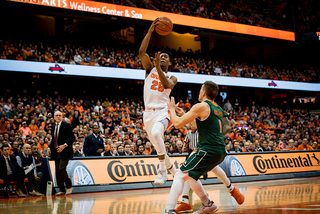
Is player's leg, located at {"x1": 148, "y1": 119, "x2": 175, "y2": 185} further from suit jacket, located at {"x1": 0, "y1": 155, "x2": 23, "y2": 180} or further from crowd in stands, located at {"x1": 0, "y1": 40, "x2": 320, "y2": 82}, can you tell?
crowd in stands, located at {"x1": 0, "y1": 40, "x2": 320, "y2": 82}

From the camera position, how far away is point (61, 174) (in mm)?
8656

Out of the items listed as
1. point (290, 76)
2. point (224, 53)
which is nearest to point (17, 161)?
point (224, 53)

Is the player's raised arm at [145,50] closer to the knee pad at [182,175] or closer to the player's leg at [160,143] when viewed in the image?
the player's leg at [160,143]

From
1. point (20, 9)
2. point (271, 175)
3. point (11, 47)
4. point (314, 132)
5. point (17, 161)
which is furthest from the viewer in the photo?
point (314, 132)

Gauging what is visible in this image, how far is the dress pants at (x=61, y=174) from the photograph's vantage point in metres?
→ 8.67

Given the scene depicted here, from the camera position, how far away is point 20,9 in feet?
63.4

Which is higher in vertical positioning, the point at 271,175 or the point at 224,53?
the point at 224,53

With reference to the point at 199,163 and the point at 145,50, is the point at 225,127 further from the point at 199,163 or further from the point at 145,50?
the point at 145,50

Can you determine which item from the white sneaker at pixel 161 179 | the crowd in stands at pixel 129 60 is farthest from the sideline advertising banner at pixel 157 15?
the white sneaker at pixel 161 179

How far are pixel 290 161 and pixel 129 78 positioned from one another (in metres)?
11.1

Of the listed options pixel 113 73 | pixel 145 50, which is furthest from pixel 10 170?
pixel 113 73

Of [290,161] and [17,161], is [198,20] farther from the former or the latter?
[17,161]

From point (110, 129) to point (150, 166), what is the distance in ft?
20.3

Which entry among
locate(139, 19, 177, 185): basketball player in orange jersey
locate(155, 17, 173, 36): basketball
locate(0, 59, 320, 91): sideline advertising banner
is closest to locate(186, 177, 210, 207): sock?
locate(139, 19, 177, 185): basketball player in orange jersey
